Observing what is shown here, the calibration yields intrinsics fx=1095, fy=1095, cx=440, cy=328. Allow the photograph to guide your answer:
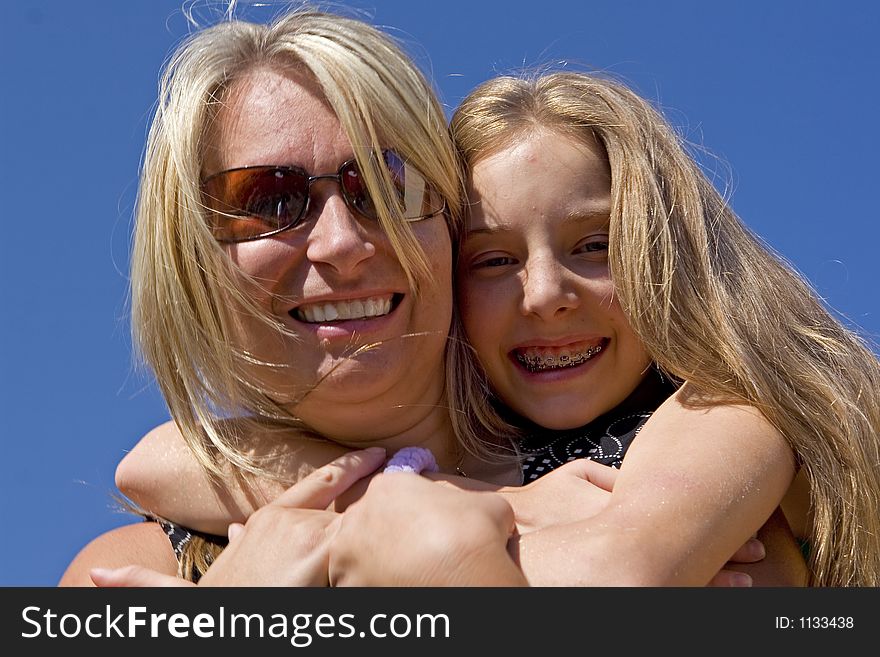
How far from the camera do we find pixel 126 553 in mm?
3424

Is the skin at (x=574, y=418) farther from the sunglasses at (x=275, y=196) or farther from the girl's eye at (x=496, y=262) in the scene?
the sunglasses at (x=275, y=196)

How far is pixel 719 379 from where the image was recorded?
10.9 ft

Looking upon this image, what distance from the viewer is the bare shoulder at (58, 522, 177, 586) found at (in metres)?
3.36

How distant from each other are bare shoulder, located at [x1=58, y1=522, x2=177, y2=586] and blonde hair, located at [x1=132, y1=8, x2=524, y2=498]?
306 millimetres

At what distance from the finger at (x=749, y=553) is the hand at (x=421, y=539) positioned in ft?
2.91

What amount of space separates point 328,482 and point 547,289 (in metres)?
0.93

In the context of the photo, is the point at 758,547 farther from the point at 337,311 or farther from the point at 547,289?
the point at 337,311

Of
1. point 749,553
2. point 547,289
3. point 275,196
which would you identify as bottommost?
point 749,553

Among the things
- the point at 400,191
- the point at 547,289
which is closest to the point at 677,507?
the point at 547,289

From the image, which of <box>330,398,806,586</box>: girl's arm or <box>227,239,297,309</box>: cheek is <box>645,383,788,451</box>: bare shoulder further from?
<box>227,239,297,309</box>: cheek

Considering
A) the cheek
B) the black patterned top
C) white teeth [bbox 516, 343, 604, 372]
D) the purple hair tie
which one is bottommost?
the purple hair tie

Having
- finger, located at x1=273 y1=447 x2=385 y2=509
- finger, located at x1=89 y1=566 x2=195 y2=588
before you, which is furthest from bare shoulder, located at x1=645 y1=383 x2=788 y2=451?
finger, located at x1=89 y1=566 x2=195 y2=588
